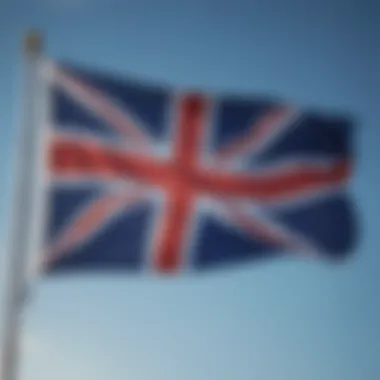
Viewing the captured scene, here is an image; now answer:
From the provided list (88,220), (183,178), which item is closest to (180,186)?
(183,178)

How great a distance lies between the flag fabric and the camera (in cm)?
238

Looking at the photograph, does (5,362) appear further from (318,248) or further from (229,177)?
(318,248)

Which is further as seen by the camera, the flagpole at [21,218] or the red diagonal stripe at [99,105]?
the red diagonal stripe at [99,105]

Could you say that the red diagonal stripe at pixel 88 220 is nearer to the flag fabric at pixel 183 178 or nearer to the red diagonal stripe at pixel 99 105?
the flag fabric at pixel 183 178

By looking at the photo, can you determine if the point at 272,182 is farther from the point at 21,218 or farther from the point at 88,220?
the point at 21,218

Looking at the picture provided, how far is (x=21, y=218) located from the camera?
2.27m

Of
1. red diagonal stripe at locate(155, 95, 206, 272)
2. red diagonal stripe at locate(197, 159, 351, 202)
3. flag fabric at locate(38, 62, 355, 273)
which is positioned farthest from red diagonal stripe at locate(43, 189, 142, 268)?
red diagonal stripe at locate(197, 159, 351, 202)

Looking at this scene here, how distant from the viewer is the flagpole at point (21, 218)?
222 cm

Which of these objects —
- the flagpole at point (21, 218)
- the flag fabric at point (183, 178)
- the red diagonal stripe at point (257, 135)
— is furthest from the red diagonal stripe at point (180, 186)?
the flagpole at point (21, 218)

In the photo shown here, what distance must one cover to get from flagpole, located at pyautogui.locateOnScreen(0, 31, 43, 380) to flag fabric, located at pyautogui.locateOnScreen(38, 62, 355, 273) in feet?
0.23

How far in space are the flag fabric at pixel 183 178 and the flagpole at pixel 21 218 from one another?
0.23ft

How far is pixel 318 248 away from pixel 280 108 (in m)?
0.63

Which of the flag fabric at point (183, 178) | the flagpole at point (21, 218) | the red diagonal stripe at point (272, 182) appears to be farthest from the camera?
the red diagonal stripe at point (272, 182)

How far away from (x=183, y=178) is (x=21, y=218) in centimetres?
67
